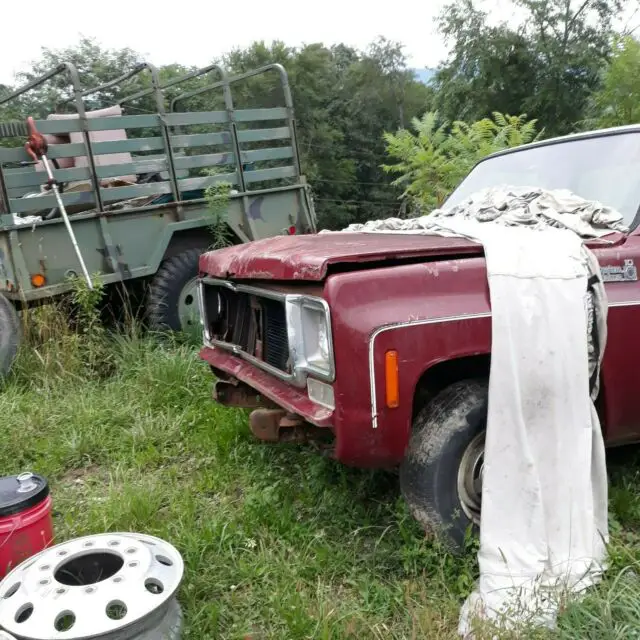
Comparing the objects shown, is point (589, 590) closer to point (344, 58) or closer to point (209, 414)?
point (209, 414)

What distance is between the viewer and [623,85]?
11375 mm

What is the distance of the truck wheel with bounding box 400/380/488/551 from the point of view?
2.53 m

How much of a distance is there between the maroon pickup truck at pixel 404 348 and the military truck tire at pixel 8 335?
8.89ft

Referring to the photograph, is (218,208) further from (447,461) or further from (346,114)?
(346,114)

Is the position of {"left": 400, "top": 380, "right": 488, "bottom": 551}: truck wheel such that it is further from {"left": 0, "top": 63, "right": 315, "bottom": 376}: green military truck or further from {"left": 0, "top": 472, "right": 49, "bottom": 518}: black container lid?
{"left": 0, "top": 63, "right": 315, "bottom": 376}: green military truck

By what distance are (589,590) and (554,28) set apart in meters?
25.3

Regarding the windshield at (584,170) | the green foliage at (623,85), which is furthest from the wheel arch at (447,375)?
the green foliage at (623,85)

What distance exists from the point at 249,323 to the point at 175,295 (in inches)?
112

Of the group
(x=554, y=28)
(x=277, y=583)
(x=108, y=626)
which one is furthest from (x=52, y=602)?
(x=554, y=28)

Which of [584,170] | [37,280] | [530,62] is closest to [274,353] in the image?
[584,170]

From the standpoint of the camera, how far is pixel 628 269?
2709 millimetres

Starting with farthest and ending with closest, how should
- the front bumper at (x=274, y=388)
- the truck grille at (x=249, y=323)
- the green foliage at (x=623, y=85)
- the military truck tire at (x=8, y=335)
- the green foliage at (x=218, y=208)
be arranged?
the green foliage at (x=623, y=85)
the green foliage at (x=218, y=208)
the military truck tire at (x=8, y=335)
the truck grille at (x=249, y=323)
the front bumper at (x=274, y=388)

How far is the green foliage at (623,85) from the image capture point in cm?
1113

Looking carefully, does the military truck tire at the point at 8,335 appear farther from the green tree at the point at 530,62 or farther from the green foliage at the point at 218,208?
the green tree at the point at 530,62
